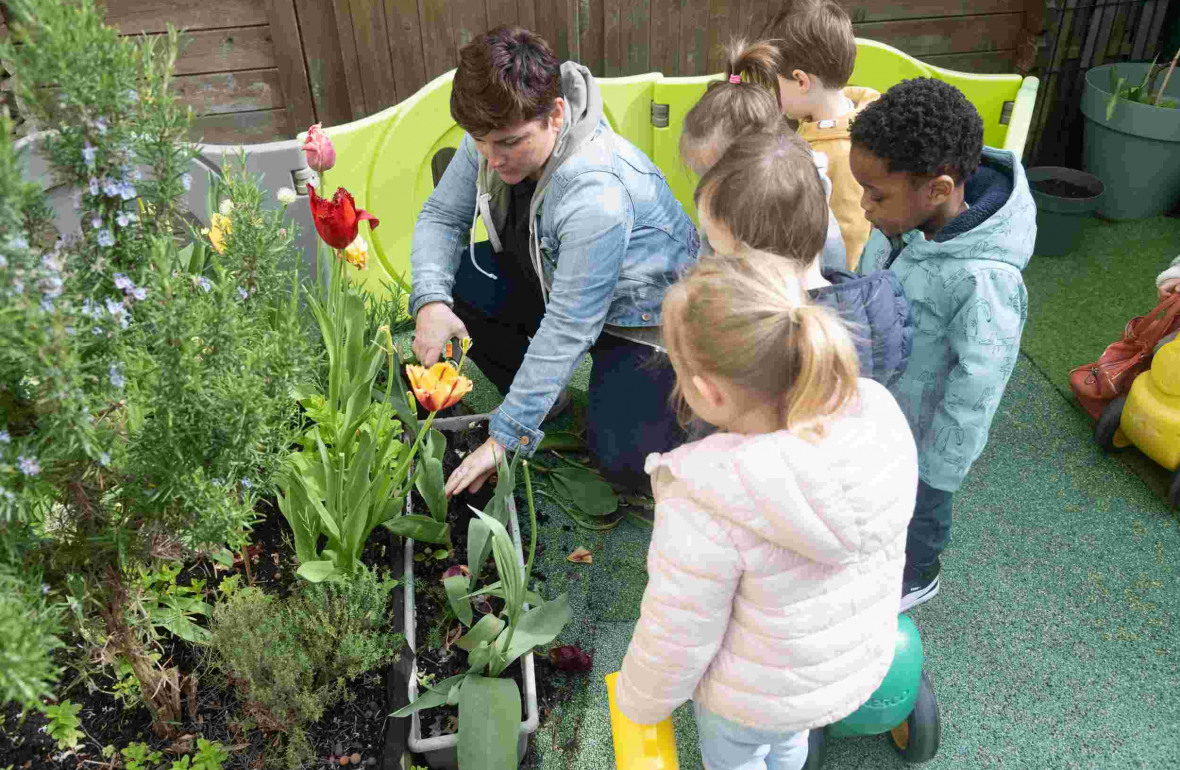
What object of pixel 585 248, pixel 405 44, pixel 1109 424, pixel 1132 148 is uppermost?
pixel 405 44

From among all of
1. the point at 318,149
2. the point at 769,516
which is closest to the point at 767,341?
the point at 769,516

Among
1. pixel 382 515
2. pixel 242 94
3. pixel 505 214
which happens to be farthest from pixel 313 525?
pixel 242 94

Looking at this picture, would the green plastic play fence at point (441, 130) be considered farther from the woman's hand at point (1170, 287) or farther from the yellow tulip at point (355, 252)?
the yellow tulip at point (355, 252)

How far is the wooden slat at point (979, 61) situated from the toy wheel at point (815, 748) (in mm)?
3124

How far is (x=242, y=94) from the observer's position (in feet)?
11.5

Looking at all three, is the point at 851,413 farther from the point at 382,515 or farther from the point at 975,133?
the point at 382,515

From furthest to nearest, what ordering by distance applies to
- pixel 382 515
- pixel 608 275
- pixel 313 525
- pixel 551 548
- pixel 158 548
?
pixel 551 548, pixel 608 275, pixel 382 515, pixel 313 525, pixel 158 548

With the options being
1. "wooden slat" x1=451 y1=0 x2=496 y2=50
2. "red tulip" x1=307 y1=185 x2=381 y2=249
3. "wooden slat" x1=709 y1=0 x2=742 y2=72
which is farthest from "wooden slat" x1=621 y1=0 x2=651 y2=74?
"red tulip" x1=307 y1=185 x2=381 y2=249

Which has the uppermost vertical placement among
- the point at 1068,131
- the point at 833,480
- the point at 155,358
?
A: the point at 155,358

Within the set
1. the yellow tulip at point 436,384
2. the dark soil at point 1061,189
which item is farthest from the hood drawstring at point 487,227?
the dark soil at point 1061,189

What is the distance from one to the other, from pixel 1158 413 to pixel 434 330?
6.27 ft

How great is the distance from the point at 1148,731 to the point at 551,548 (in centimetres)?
137

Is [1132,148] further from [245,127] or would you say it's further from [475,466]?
[245,127]

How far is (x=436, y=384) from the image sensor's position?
155 cm
